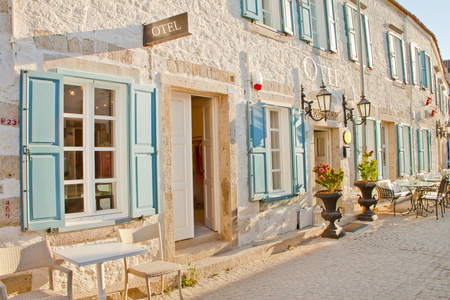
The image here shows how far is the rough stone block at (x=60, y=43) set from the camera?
3.57 meters

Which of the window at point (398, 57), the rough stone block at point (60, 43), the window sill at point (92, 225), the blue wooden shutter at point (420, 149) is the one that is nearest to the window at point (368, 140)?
the window at point (398, 57)

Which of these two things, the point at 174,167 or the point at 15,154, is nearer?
the point at 15,154

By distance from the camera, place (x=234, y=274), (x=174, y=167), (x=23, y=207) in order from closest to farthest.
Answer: (x=23, y=207)
(x=234, y=274)
(x=174, y=167)

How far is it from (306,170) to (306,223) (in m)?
0.96

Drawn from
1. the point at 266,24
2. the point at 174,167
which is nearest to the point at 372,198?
the point at 266,24

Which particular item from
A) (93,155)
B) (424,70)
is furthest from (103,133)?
(424,70)

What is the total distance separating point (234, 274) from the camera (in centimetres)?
→ 464

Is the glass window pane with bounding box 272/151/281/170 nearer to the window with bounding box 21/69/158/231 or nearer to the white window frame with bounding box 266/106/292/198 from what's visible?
the white window frame with bounding box 266/106/292/198

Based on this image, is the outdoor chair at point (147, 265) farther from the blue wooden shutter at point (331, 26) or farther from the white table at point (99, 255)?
the blue wooden shutter at point (331, 26)

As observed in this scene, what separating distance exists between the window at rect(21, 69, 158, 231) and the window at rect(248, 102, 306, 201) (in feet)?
6.50

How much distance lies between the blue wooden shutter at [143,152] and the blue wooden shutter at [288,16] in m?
3.30

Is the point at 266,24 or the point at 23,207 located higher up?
the point at 266,24

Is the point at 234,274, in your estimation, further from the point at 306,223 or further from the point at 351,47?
the point at 351,47

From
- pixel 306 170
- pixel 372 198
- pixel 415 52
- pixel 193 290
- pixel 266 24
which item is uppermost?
pixel 415 52
